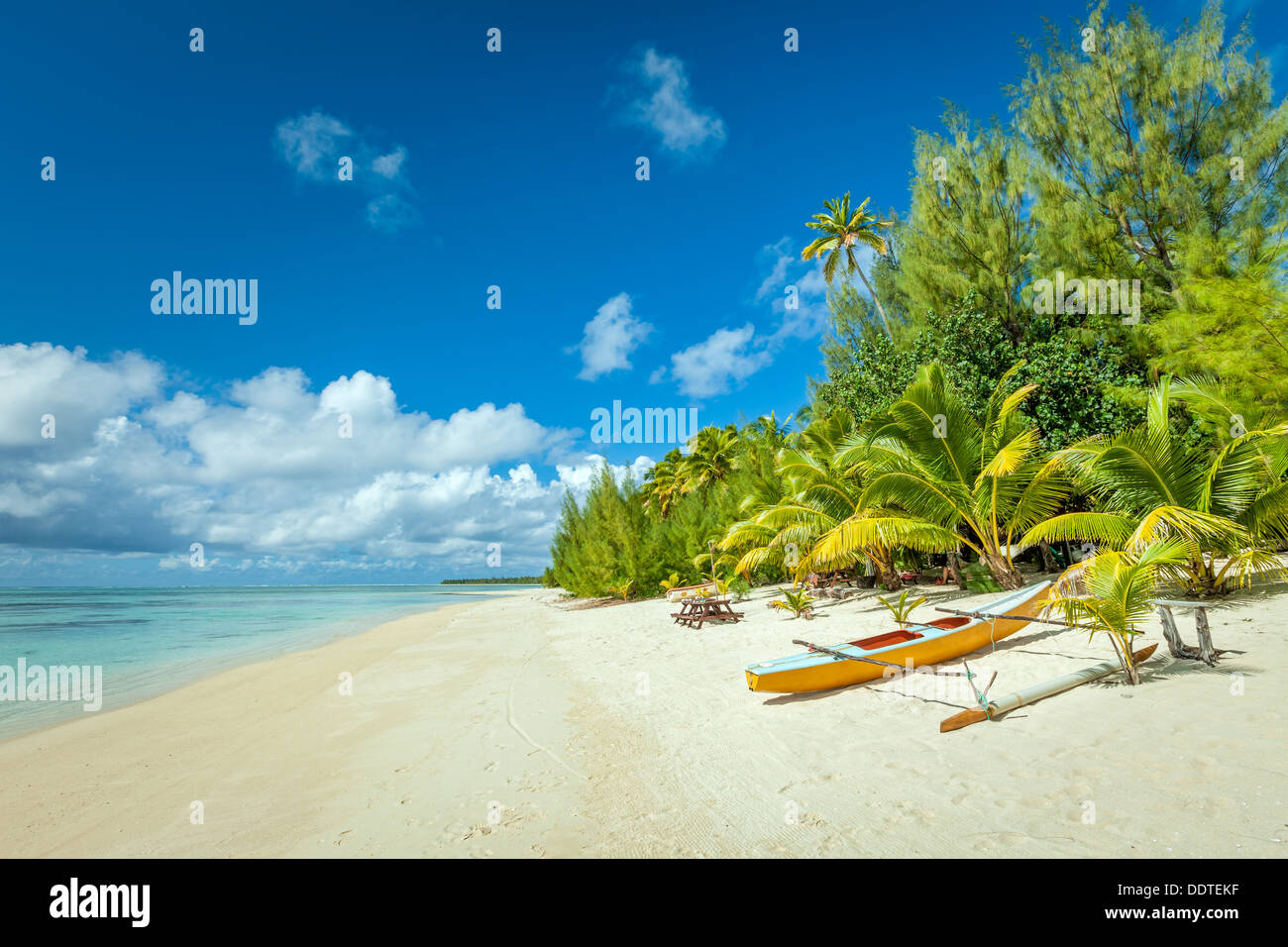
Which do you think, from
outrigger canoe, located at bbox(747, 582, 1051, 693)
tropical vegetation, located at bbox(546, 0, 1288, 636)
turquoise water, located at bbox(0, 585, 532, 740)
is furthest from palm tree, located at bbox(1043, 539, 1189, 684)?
turquoise water, located at bbox(0, 585, 532, 740)

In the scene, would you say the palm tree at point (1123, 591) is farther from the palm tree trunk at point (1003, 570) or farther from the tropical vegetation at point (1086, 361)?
the palm tree trunk at point (1003, 570)

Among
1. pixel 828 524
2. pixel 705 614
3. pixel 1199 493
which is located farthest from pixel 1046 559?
pixel 705 614

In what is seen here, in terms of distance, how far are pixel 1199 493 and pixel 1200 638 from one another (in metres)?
4.04

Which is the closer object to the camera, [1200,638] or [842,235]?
[1200,638]

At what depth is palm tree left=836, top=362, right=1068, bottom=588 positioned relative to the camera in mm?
11289

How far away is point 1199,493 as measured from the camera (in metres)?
8.44

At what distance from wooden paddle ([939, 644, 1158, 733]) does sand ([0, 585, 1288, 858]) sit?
0.38 ft

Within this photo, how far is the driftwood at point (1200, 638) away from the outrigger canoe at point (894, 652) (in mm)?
1416

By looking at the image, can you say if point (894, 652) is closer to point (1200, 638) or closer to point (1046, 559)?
point (1200, 638)

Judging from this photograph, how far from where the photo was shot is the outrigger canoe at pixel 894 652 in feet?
21.7

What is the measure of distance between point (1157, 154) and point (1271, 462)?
10750mm

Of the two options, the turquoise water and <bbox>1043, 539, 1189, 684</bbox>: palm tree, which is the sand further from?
the turquoise water

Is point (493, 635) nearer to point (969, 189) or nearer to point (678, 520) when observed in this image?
point (678, 520)

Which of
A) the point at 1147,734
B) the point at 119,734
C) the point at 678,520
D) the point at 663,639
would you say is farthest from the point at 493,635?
the point at 1147,734
